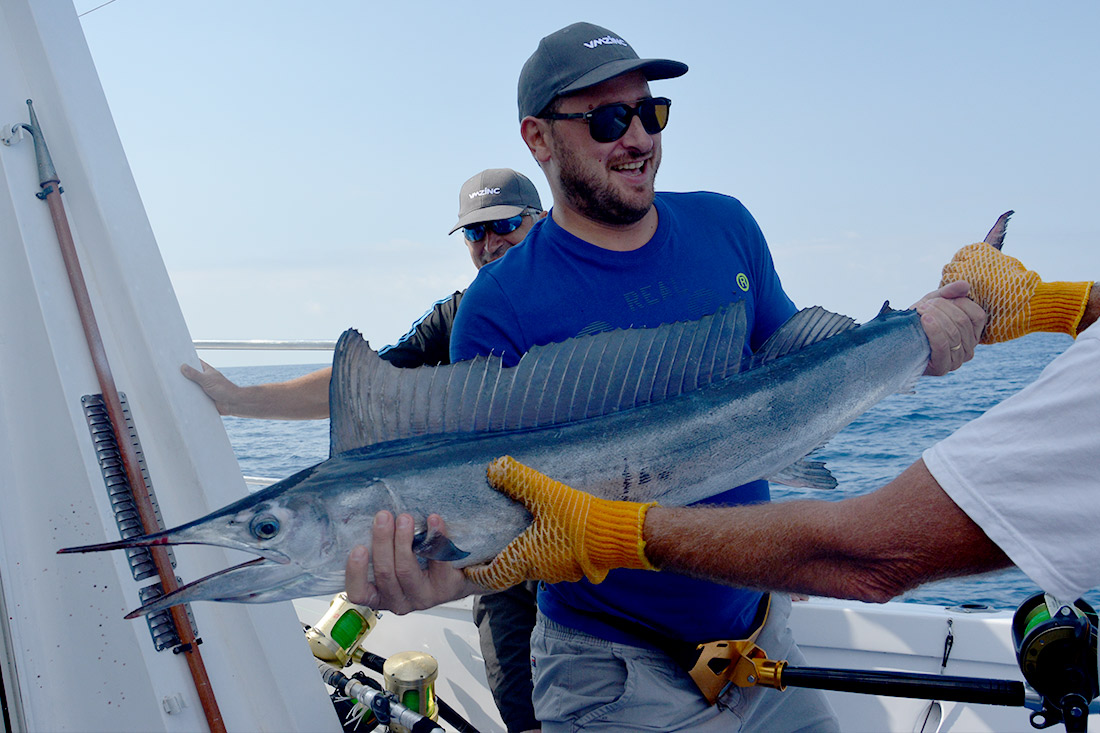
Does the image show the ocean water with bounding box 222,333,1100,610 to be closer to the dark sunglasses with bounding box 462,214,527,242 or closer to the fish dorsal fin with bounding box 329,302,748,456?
the fish dorsal fin with bounding box 329,302,748,456

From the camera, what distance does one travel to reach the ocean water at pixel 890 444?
5.05 m

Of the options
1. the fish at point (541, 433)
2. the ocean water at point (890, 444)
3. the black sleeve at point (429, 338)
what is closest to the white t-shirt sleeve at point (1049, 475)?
the ocean water at point (890, 444)

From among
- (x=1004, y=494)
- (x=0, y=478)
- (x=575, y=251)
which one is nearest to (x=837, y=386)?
(x=575, y=251)

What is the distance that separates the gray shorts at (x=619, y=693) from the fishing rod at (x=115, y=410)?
86cm

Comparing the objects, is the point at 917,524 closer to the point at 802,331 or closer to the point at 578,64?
the point at 802,331

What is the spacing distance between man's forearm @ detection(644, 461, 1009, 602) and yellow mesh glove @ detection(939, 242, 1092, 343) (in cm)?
102

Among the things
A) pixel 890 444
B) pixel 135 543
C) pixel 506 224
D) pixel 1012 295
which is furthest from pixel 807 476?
pixel 890 444

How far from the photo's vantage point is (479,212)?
12.4 ft

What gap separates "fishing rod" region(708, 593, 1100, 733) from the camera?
168 cm

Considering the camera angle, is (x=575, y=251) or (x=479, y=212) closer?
(x=575, y=251)

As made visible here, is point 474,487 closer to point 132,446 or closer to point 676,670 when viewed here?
point 676,670

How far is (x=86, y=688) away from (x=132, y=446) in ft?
2.06

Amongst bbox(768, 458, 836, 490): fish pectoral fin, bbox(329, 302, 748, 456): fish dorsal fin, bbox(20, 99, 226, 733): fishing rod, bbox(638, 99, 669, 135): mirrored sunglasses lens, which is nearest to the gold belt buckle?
bbox(768, 458, 836, 490): fish pectoral fin

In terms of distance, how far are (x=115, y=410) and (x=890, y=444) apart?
9.24 m
